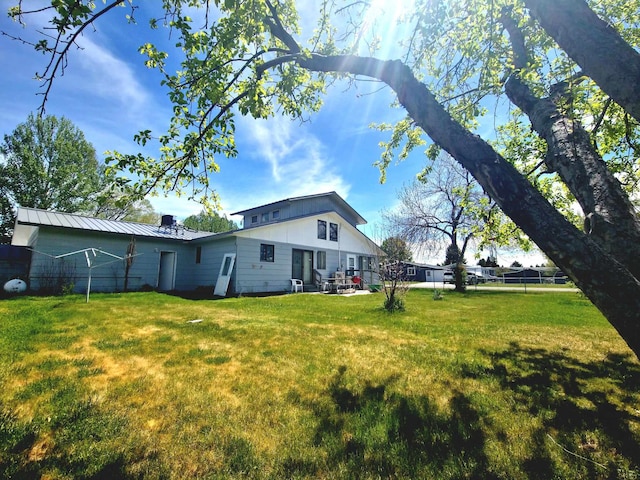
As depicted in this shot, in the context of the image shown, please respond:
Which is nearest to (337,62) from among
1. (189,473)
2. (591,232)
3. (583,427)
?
(591,232)

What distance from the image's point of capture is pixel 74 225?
1220 centimetres

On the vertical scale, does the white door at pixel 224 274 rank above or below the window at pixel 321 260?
below

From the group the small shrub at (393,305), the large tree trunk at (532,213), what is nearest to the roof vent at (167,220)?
the small shrub at (393,305)

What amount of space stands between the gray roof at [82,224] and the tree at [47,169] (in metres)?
12.7

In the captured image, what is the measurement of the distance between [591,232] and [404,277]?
7.55 metres

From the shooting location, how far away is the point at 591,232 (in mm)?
2070

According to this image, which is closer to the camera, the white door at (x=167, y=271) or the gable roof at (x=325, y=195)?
the white door at (x=167, y=271)

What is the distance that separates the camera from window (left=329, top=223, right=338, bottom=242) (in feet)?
63.8

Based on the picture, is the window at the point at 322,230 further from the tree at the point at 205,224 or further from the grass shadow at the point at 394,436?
the tree at the point at 205,224

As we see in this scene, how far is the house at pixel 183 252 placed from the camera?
11922 millimetres

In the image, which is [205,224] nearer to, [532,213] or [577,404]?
[577,404]

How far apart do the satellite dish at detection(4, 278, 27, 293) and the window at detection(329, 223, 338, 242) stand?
15411 mm

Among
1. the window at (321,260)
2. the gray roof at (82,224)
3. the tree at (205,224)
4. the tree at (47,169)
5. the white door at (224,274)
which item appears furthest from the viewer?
the tree at (205,224)

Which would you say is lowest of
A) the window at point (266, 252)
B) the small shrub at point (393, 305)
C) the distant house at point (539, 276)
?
the small shrub at point (393, 305)
